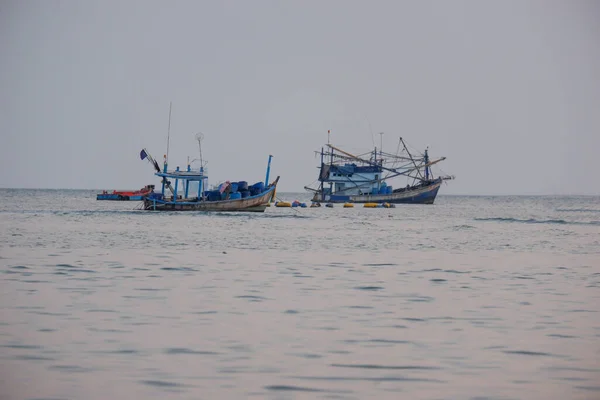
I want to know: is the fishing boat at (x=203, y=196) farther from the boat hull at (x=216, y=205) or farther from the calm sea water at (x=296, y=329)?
the calm sea water at (x=296, y=329)

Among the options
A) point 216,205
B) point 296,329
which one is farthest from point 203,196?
point 296,329

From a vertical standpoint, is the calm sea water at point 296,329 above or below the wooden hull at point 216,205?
below

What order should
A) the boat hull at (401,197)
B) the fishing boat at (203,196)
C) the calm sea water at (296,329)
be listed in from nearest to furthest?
the calm sea water at (296,329) → the fishing boat at (203,196) → the boat hull at (401,197)

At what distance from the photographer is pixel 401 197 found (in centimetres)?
12256

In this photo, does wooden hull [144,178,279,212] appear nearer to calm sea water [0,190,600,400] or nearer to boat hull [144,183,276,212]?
boat hull [144,183,276,212]

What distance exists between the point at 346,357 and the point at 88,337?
11.4 feet

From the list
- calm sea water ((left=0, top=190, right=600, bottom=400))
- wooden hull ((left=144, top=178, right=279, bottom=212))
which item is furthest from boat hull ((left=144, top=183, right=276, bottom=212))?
calm sea water ((left=0, top=190, right=600, bottom=400))

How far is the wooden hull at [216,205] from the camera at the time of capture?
219ft

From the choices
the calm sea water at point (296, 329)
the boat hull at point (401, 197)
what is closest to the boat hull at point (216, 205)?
the calm sea water at point (296, 329)

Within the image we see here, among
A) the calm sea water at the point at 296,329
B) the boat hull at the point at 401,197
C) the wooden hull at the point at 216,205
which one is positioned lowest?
the calm sea water at the point at 296,329

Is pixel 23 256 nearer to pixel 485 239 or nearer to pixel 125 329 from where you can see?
pixel 125 329

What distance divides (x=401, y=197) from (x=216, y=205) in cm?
5926

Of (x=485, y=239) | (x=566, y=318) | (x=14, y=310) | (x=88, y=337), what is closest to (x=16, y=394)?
(x=88, y=337)

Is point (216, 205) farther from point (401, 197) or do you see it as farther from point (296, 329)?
point (401, 197)
